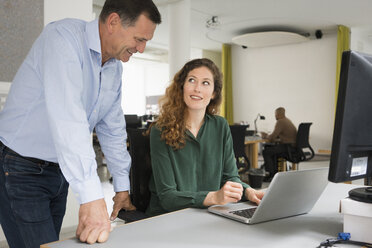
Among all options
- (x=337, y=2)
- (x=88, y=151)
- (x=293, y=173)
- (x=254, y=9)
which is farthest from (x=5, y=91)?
(x=337, y=2)

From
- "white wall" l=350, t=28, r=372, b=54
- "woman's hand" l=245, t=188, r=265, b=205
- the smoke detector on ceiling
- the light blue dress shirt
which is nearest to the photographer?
the light blue dress shirt

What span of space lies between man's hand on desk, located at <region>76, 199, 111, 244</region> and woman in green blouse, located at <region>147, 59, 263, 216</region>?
1.59 ft

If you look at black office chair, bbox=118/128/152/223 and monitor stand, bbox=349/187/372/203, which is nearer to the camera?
monitor stand, bbox=349/187/372/203

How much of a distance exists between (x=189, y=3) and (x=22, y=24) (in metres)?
3.98

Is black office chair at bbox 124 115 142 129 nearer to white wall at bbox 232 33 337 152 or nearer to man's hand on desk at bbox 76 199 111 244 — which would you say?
white wall at bbox 232 33 337 152

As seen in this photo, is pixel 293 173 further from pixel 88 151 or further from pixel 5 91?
pixel 5 91

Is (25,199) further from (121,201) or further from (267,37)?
(267,37)

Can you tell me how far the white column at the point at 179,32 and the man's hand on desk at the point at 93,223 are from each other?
569 centimetres

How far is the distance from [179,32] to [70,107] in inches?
226

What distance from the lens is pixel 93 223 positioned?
0.98m

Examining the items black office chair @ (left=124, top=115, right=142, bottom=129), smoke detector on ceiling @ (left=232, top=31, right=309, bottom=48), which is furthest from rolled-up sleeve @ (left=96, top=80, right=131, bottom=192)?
smoke detector on ceiling @ (left=232, top=31, right=309, bottom=48)

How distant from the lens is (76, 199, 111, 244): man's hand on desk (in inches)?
38.1

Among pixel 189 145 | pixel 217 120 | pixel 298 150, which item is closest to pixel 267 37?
pixel 298 150

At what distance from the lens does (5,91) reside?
3053 millimetres
